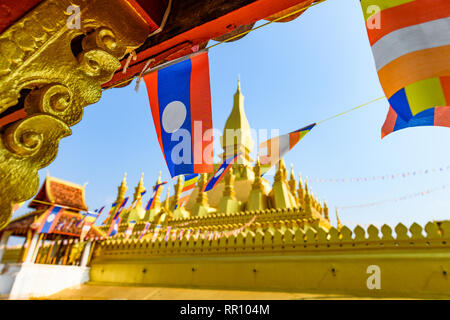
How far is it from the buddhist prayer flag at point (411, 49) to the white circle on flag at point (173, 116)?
5.46ft

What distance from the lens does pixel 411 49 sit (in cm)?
175

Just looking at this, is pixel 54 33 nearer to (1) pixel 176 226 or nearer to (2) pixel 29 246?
(2) pixel 29 246

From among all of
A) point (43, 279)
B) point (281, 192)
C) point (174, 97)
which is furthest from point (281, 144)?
point (43, 279)

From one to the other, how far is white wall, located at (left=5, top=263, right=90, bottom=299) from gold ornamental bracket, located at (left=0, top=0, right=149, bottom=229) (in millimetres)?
7239

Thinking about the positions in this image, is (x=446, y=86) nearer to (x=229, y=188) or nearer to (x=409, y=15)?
(x=409, y=15)

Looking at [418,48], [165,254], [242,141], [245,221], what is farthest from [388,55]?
[242,141]

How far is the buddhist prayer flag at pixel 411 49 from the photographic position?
1.66 m

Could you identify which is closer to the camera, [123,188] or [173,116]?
[173,116]

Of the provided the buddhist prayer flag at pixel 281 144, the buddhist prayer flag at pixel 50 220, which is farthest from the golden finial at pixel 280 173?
the buddhist prayer flag at pixel 50 220

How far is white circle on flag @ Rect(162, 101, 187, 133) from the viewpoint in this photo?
2.30 metres

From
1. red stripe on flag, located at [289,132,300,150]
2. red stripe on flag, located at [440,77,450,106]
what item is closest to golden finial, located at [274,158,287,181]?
red stripe on flag, located at [289,132,300,150]

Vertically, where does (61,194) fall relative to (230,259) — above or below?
above

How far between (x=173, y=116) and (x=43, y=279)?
22.3 feet

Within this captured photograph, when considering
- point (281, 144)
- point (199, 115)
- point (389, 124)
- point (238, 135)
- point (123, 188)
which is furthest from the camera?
point (238, 135)
